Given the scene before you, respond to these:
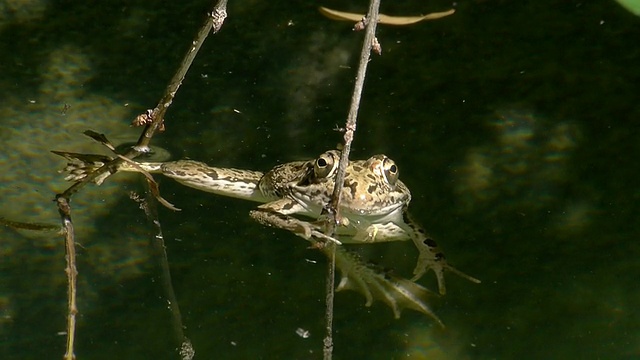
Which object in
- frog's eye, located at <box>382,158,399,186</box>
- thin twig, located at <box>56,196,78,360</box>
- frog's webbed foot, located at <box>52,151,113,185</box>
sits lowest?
frog's webbed foot, located at <box>52,151,113,185</box>

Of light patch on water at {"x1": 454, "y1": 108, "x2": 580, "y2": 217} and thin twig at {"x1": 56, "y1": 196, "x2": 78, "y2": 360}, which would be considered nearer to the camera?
thin twig at {"x1": 56, "y1": 196, "x2": 78, "y2": 360}

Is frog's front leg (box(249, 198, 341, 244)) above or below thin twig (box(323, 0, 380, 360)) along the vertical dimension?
below

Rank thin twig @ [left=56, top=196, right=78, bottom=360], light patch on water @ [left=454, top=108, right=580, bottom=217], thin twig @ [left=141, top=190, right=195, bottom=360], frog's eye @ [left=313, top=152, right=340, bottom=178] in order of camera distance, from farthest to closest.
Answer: light patch on water @ [left=454, top=108, right=580, bottom=217] < frog's eye @ [left=313, top=152, right=340, bottom=178] < thin twig @ [left=141, top=190, right=195, bottom=360] < thin twig @ [left=56, top=196, right=78, bottom=360]

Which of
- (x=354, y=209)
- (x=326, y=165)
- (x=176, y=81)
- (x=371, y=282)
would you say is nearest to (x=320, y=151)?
(x=326, y=165)

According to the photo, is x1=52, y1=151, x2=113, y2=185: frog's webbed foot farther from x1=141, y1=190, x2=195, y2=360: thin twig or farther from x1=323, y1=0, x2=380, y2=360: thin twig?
x1=323, y1=0, x2=380, y2=360: thin twig

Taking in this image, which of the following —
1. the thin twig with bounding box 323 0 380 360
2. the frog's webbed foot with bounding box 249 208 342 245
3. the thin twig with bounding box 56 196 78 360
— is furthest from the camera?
the frog's webbed foot with bounding box 249 208 342 245

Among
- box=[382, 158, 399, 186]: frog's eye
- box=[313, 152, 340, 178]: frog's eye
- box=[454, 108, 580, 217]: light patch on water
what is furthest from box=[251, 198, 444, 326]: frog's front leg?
box=[454, 108, 580, 217]: light patch on water

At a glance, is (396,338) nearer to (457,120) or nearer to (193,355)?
(193,355)

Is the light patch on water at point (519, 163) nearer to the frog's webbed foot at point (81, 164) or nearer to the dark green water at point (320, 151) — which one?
the dark green water at point (320, 151)
